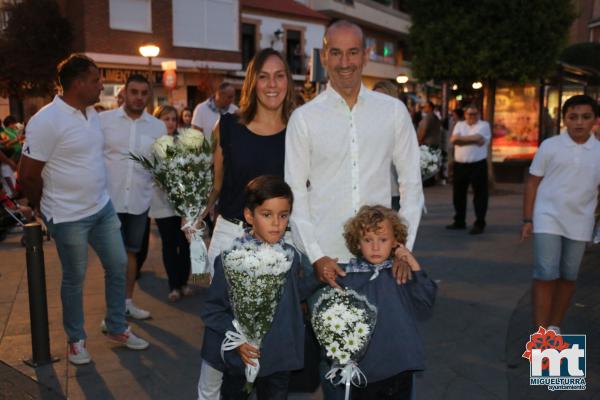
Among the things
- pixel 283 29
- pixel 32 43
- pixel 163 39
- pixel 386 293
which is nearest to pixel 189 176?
pixel 386 293

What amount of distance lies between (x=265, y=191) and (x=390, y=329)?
35.1 inches

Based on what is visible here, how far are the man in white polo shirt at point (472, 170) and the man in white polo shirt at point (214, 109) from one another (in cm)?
372

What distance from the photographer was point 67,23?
25109 millimetres

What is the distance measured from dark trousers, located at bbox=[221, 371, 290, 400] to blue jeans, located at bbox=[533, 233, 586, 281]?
2531 millimetres

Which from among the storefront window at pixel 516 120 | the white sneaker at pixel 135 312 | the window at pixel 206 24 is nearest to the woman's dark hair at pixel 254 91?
the white sneaker at pixel 135 312

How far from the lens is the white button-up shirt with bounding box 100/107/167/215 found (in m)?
5.55

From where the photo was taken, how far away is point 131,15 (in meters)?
26.2

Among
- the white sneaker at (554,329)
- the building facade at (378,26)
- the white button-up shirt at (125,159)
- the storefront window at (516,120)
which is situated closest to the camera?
the white sneaker at (554,329)

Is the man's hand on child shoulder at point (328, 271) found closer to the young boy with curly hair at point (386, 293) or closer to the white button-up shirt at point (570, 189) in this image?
the young boy with curly hair at point (386, 293)

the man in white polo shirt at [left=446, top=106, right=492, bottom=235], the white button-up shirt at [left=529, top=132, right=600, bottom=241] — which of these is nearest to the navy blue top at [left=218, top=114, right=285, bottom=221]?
the white button-up shirt at [left=529, top=132, right=600, bottom=241]

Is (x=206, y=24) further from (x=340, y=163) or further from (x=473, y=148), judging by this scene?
(x=340, y=163)

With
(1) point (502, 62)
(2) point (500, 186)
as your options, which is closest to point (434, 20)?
(1) point (502, 62)

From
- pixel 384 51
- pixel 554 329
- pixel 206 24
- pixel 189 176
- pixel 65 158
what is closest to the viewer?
pixel 189 176

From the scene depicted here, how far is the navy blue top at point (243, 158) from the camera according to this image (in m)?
3.44
